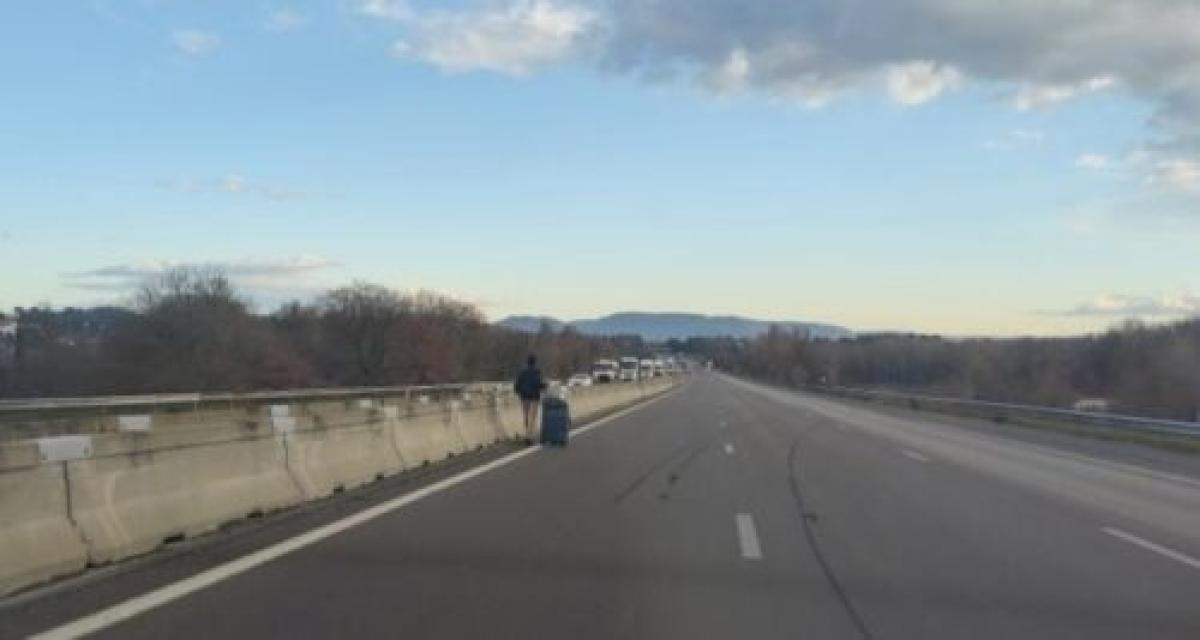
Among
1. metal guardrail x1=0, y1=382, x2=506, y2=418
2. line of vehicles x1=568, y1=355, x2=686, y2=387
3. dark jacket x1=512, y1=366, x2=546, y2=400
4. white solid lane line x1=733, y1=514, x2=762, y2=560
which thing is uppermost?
line of vehicles x1=568, y1=355, x2=686, y2=387

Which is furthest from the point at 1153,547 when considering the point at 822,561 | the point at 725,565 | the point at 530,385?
the point at 530,385

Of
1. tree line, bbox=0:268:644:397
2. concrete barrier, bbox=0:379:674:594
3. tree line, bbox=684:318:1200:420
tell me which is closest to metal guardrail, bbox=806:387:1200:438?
tree line, bbox=684:318:1200:420

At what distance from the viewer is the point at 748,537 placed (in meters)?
14.1

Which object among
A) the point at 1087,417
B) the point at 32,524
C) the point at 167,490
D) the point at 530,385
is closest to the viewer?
the point at 32,524

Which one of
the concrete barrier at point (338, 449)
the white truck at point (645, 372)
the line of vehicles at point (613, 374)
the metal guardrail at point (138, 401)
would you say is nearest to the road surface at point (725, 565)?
the concrete barrier at point (338, 449)

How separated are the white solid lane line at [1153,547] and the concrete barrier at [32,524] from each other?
32.5 ft

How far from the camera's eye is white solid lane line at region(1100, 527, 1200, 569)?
13.8 m

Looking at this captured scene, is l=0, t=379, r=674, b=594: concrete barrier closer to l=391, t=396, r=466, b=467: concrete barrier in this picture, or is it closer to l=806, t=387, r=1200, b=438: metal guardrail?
l=391, t=396, r=466, b=467: concrete barrier

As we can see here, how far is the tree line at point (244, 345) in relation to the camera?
88.4 meters

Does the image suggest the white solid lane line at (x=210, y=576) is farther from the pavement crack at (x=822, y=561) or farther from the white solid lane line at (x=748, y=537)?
the pavement crack at (x=822, y=561)

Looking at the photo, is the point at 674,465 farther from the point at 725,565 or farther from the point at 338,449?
the point at 725,565

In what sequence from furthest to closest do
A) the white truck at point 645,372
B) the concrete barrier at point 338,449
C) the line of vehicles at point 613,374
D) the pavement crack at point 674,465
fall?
1. the white truck at point 645,372
2. the line of vehicles at point 613,374
3. the pavement crack at point 674,465
4. the concrete barrier at point 338,449

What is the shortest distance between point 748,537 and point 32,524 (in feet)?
22.7

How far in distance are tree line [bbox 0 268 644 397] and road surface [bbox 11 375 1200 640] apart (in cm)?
6590
